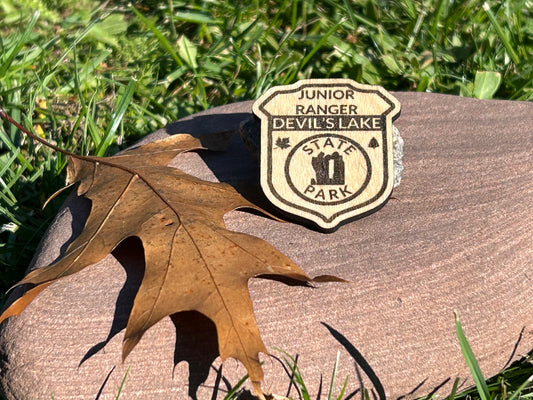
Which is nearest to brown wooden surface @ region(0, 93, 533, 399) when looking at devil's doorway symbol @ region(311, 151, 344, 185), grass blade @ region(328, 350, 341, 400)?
grass blade @ region(328, 350, 341, 400)

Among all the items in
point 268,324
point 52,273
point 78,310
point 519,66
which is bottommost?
point 519,66

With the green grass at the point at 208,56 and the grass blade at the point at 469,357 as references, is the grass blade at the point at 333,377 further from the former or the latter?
the green grass at the point at 208,56

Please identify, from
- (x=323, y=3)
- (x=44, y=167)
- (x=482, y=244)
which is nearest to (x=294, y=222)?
(x=482, y=244)

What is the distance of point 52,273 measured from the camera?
1.70m

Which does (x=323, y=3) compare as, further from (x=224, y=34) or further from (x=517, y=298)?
(x=517, y=298)

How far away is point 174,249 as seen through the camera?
172 centimetres

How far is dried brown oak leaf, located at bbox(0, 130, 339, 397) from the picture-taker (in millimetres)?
1562

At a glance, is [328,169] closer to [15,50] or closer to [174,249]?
[174,249]

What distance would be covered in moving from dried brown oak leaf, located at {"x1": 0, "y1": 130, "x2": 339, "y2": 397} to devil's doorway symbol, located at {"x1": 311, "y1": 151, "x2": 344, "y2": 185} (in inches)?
9.3

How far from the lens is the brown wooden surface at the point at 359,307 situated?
65.0 inches

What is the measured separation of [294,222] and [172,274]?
0.49m

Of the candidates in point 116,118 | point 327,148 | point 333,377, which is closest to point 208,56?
point 116,118

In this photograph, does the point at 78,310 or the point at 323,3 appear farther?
the point at 323,3

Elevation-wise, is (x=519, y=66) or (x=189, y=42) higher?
(x=189, y=42)
